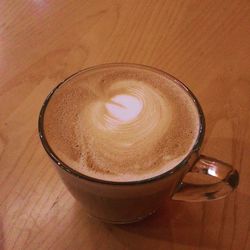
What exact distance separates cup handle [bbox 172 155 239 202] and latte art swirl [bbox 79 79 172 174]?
0.26ft

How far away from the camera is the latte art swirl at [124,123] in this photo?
570mm

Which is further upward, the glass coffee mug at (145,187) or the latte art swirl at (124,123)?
the latte art swirl at (124,123)

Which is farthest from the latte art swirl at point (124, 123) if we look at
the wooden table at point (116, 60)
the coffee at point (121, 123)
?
the wooden table at point (116, 60)

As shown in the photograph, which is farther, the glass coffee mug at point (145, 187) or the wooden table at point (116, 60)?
the wooden table at point (116, 60)

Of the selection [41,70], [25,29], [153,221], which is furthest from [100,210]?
[25,29]

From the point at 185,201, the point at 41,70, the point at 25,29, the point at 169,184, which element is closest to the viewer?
the point at 169,184

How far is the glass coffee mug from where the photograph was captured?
21.0 inches

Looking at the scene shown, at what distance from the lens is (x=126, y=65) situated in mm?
702

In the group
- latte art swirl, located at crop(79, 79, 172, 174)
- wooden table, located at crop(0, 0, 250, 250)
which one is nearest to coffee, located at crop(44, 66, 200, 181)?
latte art swirl, located at crop(79, 79, 172, 174)

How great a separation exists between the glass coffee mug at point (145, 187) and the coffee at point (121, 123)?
14 millimetres

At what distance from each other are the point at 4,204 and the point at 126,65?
32 cm

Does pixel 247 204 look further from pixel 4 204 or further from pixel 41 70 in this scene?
pixel 41 70

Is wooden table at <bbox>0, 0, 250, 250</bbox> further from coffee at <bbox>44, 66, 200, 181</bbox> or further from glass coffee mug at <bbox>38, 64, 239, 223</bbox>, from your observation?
coffee at <bbox>44, 66, 200, 181</bbox>

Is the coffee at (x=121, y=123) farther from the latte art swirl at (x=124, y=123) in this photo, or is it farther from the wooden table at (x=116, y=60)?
the wooden table at (x=116, y=60)
